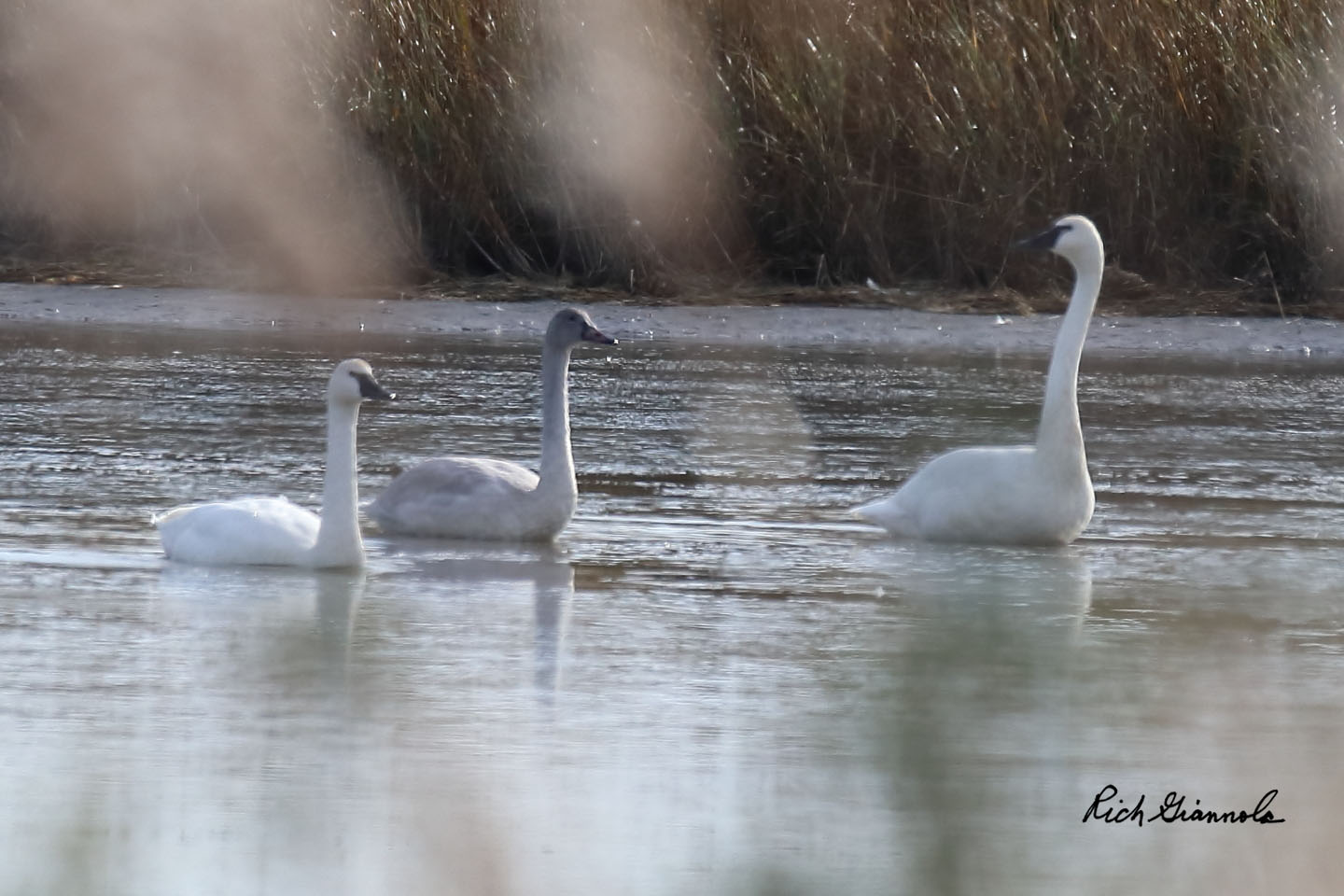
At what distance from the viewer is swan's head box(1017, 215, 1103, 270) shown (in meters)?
7.50

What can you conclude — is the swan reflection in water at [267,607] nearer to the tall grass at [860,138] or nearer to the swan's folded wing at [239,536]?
the swan's folded wing at [239,536]

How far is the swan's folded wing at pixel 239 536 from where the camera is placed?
244 inches

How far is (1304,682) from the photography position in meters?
4.88

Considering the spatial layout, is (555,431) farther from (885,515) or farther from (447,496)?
(885,515)

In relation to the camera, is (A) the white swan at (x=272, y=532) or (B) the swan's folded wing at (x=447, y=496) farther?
(B) the swan's folded wing at (x=447, y=496)

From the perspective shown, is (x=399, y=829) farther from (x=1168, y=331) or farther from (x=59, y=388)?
(x=1168, y=331)

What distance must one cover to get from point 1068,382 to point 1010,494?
442 mm

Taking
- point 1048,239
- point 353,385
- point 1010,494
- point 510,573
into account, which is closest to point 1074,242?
point 1048,239

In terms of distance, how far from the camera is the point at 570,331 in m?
7.51

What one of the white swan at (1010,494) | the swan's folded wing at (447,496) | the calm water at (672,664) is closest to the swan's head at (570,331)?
the calm water at (672,664)

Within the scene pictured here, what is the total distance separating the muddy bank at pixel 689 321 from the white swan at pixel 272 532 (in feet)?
18.8

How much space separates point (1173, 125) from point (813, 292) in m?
2.07
